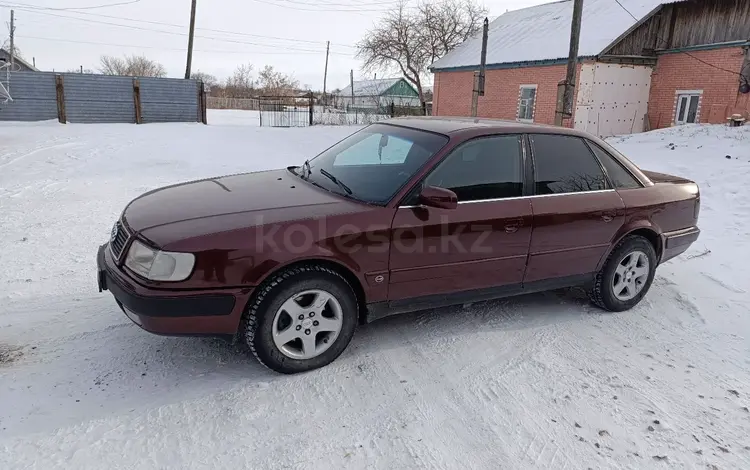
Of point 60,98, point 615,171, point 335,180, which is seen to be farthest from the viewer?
point 60,98

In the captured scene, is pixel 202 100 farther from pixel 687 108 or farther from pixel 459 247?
pixel 459 247

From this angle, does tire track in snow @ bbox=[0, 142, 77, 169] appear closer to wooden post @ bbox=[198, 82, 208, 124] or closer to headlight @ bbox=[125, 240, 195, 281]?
headlight @ bbox=[125, 240, 195, 281]

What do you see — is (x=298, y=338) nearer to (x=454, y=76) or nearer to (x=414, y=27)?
(x=454, y=76)

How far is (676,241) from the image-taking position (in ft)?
15.3

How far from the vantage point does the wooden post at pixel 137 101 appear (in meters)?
21.1

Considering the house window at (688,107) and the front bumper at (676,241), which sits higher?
the house window at (688,107)

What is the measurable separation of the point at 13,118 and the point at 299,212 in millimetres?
21785

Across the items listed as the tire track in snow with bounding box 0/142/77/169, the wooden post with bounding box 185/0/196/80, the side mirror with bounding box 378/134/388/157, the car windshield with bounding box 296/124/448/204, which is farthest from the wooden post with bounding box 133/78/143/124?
the side mirror with bounding box 378/134/388/157

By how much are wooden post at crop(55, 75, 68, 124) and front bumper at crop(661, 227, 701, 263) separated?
2187 cm

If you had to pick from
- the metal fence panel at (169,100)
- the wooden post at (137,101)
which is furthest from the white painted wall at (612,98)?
the wooden post at (137,101)

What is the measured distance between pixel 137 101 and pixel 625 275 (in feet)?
70.8

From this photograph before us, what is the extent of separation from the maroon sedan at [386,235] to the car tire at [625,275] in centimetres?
1

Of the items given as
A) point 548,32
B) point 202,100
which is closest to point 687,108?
point 548,32

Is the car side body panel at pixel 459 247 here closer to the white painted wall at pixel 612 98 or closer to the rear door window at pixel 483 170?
the rear door window at pixel 483 170
